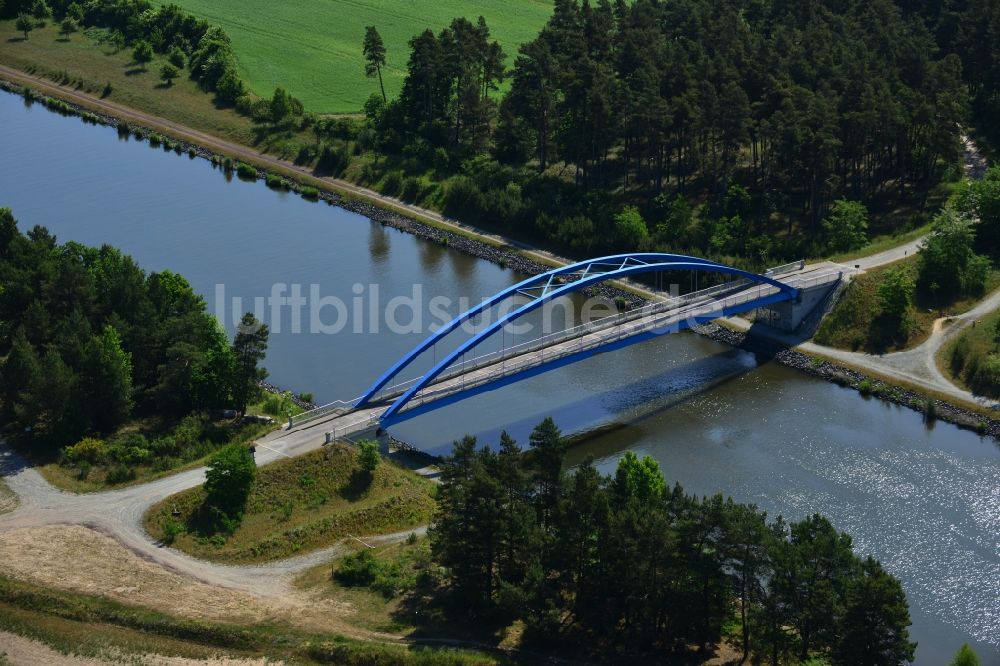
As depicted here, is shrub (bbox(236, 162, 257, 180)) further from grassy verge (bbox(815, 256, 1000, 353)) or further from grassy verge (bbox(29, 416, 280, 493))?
grassy verge (bbox(815, 256, 1000, 353))

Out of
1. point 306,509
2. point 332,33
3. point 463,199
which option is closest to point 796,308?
point 463,199

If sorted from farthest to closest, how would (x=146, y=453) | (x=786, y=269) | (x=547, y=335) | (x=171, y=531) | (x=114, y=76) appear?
(x=114, y=76) → (x=786, y=269) → (x=547, y=335) → (x=146, y=453) → (x=171, y=531)

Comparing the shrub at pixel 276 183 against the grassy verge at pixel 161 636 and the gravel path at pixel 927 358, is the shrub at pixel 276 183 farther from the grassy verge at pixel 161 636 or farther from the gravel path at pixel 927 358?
the grassy verge at pixel 161 636

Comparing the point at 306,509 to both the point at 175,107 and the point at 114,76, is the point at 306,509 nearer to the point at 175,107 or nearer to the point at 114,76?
the point at 175,107

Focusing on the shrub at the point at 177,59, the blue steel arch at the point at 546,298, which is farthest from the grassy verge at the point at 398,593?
the shrub at the point at 177,59

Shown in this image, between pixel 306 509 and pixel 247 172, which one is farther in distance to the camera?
pixel 247 172

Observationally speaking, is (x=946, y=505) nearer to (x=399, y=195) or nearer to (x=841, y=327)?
(x=841, y=327)

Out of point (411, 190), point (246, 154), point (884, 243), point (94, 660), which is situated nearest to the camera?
point (94, 660)

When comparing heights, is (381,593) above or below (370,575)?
below
